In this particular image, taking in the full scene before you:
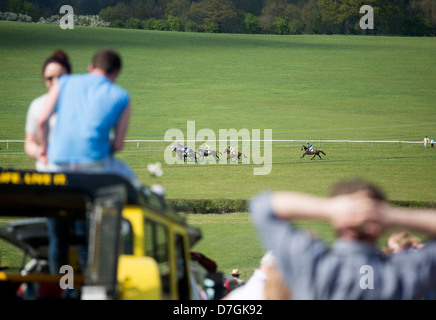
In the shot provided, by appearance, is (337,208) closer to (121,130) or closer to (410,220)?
(410,220)

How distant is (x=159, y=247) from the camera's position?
13.8 ft

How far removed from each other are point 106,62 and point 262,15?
404 feet

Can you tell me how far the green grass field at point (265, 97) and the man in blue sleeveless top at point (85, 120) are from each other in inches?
915

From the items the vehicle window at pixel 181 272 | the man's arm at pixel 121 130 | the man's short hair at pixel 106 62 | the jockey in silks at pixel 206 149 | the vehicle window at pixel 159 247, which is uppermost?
the man's short hair at pixel 106 62

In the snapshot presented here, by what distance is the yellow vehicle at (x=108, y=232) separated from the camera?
3.15m

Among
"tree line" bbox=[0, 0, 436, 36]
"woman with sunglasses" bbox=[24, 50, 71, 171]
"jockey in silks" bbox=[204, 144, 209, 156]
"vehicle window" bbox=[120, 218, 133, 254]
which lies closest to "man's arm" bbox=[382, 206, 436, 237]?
"vehicle window" bbox=[120, 218, 133, 254]

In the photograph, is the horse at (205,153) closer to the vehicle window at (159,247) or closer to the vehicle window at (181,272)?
the vehicle window at (181,272)

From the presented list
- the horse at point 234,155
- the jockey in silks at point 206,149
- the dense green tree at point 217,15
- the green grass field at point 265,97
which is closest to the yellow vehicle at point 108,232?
the green grass field at point 265,97

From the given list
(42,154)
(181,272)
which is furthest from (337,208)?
(42,154)

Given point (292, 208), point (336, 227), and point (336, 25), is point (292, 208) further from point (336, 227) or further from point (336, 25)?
point (336, 25)

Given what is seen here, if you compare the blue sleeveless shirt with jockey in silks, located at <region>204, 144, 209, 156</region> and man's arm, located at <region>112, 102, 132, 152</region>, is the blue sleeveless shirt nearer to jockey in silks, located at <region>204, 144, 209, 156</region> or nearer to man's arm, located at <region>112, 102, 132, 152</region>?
man's arm, located at <region>112, 102, 132, 152</region>

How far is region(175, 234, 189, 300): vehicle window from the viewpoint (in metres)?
A: 4.74

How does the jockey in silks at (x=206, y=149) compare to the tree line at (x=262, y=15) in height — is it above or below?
below

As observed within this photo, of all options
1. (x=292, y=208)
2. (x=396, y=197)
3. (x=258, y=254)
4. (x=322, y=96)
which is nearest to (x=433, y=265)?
(x=292, y=208)
